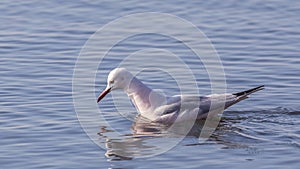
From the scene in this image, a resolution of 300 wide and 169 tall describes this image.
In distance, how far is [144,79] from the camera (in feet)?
51.8

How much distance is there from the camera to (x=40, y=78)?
15.7 m

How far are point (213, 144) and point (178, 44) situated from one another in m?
5.22

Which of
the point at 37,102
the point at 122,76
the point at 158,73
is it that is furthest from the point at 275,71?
the point at 37,102

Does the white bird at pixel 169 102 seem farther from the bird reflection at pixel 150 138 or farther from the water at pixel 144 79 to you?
the water at pixel 144 79

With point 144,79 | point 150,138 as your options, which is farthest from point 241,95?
point 144,79

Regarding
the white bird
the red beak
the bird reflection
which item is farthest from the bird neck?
the red beak

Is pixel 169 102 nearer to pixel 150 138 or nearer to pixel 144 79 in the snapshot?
pixel 150 138

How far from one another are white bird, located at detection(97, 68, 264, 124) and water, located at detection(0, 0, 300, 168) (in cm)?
30

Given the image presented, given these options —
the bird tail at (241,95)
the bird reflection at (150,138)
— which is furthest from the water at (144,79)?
the bird tail at (241,95)

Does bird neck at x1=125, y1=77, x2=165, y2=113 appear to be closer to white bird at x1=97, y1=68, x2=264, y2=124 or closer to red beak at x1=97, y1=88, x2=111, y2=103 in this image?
white bird at x1=97, y1=68, x2=264, y2=124

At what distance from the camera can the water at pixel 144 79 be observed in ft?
39.7

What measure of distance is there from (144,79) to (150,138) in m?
2.77

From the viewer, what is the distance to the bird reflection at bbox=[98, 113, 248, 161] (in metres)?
12.4

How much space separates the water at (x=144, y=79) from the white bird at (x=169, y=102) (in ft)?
0.97
